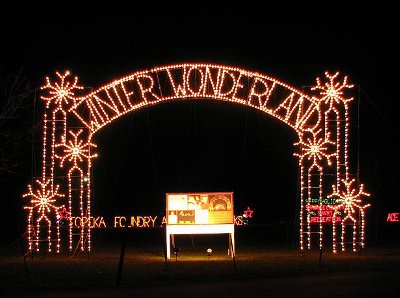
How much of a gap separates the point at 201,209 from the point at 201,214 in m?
0.15

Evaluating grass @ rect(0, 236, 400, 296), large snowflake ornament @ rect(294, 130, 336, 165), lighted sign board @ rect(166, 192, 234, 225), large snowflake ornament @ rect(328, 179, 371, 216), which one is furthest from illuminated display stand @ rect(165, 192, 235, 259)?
large snowflake ornament @ rect(328, 179, 371, 216)

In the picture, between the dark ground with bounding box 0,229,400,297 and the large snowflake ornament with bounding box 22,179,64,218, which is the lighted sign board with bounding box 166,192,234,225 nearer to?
the dark ground with bounding box 0,229,400,297

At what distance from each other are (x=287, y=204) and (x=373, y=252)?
26.8 metres

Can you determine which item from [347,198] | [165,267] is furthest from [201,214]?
[347,198]

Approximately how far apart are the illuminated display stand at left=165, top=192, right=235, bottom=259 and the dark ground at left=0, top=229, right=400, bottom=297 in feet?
3.02

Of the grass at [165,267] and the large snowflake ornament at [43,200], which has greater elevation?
the large snowflake ornament at [43,200]

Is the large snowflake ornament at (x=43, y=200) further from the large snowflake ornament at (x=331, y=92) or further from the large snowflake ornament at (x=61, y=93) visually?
the large snowflake ornament at (x=331, y=92)

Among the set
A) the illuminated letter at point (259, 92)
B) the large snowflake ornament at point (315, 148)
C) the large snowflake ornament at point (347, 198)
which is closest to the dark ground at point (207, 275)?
the large snowflake ornament at point (347, 198)

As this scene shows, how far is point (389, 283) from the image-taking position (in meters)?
13.8

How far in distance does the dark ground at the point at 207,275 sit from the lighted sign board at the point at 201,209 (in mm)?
1158

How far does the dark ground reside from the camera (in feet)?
42.4

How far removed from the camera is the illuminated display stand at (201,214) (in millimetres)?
20344

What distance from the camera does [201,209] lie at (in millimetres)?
20375

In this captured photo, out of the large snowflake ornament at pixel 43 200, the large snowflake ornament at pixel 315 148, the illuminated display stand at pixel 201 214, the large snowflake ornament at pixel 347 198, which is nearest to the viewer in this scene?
the illuminated display stand at pixel 201 214
